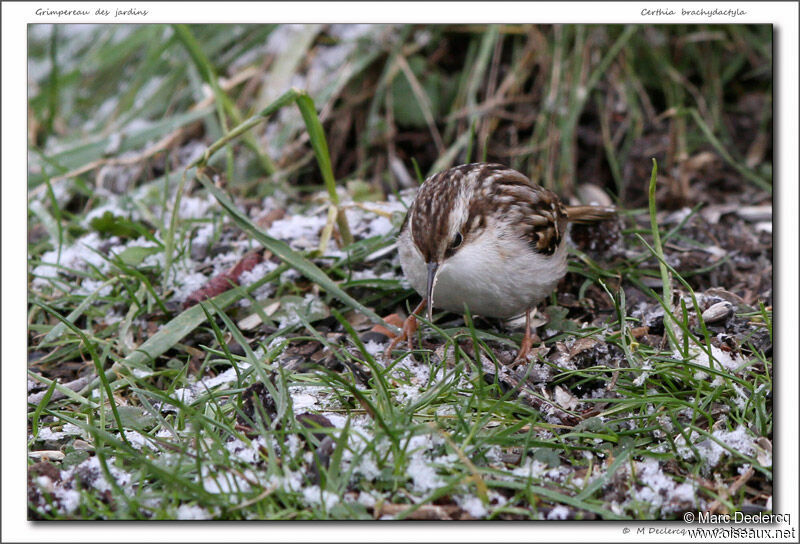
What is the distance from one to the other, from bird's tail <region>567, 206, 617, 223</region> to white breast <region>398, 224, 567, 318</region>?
0.75 meters

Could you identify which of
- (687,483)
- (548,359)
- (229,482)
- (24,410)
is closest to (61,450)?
(24,410)

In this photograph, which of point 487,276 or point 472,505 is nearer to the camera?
point 472,505

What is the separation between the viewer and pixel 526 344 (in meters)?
4.08

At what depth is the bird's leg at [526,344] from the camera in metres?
4.02

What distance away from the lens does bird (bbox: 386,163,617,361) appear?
3.72 m

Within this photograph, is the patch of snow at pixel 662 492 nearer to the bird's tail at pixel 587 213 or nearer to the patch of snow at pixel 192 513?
the patch of snow at pixel 192 513

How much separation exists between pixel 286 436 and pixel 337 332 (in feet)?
4.03

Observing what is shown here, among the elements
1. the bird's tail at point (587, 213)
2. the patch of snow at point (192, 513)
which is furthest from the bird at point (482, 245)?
the patch of snow at point (192, 513)

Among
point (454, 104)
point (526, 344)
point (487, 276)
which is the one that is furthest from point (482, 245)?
point (454, 104)

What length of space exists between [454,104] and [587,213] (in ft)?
6.46

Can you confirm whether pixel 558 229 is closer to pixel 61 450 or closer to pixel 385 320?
pixel 385 320

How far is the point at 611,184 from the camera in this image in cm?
630

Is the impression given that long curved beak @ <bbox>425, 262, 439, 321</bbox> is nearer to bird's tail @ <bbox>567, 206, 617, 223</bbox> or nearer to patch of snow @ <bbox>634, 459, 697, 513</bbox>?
patch of snow @ <bbox>634, 459, 697, 513</bbox>

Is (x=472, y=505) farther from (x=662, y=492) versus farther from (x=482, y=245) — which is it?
(x=482, y=245)
